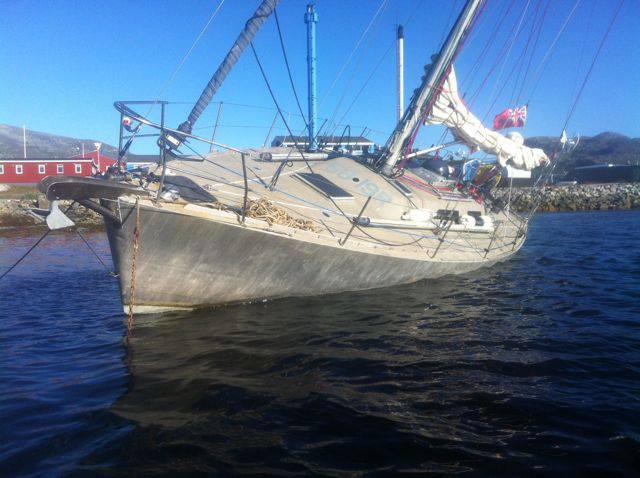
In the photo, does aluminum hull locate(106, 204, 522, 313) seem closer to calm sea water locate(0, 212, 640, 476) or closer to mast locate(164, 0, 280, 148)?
calm sea water locate(0, 212, 640, 476)

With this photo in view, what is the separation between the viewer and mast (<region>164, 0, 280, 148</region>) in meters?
15.3

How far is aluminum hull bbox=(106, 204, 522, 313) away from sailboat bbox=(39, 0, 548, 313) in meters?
0.02

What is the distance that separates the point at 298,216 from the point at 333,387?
4.53 m

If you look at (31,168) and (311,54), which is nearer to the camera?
(311,54)

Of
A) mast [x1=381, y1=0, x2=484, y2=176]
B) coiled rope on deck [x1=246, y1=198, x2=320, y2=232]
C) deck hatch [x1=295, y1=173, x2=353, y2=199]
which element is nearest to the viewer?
coiled rope on deck [x1=246, y1=198, x2=320, y2=232]

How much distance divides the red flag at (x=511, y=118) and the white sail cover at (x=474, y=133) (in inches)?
15.1

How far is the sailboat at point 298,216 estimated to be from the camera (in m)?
6.78

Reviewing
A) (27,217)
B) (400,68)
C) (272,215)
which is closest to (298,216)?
(272,215)

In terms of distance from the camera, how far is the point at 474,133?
43.3 ft

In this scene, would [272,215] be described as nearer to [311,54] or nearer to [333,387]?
[333,387]

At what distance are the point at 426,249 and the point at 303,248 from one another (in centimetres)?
345

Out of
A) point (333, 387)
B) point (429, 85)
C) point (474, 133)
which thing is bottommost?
point (333, 387)

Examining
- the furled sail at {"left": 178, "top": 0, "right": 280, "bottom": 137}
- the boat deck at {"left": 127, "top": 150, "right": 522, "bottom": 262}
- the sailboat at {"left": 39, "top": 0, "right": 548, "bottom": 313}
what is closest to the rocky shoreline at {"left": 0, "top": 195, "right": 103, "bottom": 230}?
the furled sail at {"left": 178, "top": 0, "right": 280, "bottom": 137}

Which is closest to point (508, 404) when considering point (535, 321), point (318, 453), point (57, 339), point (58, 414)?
point (318, 453)
